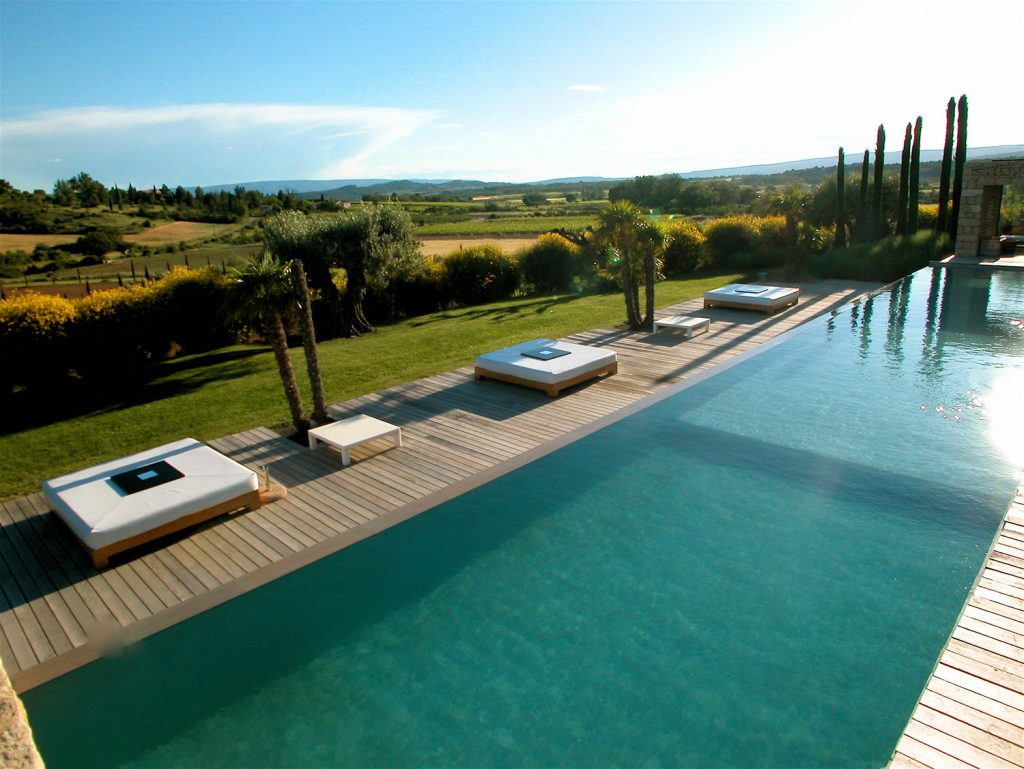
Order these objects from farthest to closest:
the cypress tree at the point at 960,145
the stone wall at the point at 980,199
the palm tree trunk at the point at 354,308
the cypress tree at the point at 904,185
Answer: the cypress tree at the point at 904,185, the cypress tree at the point at 960,145, the stone wall at the point at 980,199, the palm tree trunk at the point at 354,308

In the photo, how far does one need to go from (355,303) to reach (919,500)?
13.3 metres

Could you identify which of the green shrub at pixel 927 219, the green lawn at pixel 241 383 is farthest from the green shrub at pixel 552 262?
the green shrub at pixel 927 219

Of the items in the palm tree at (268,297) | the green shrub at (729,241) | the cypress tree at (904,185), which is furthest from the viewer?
the green shrub at (729,241)

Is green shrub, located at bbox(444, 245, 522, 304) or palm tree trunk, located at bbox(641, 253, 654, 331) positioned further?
green shrub, located at bbox(444, 245, 522, 304)

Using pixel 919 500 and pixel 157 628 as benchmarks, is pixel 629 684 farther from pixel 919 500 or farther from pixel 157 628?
pixel 919 500

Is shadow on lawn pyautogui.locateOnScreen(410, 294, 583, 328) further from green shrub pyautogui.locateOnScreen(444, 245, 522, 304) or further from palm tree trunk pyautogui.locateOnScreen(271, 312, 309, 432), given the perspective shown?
palm tree trunk pyautogui.locateOnScreen(271, 312, 309, 432)

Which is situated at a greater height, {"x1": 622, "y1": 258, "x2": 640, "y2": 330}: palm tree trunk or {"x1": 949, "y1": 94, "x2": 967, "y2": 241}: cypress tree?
{"x1": 949, "y1": 94, "x2": 967, "y2": 241}: cypress tree

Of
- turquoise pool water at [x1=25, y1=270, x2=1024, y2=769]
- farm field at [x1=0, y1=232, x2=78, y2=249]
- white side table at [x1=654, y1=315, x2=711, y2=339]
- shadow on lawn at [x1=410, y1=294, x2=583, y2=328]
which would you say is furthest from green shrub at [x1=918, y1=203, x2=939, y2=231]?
farm field at [x1=0, y1=232, x2=78, y2=249]

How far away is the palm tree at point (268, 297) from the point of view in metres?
8.11

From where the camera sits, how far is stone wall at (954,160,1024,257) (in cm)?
2147

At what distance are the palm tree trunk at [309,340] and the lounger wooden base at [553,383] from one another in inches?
123

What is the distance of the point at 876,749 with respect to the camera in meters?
3.91

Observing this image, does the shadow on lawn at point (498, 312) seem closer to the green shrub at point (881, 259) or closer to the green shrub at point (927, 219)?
the green shrub at point (881, 259)

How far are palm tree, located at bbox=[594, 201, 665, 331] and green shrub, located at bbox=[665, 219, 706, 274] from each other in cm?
1029
